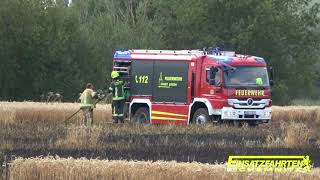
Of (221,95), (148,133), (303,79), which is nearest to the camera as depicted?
(148,133)

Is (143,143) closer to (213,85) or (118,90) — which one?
(213,85)

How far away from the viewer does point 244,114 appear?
27781 mm

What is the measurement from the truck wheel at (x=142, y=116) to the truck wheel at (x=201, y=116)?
6.90 feet

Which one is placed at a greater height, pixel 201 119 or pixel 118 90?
pixel 118 90

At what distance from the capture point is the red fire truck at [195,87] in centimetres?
2761

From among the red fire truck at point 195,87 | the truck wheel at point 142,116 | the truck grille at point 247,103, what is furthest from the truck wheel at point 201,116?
the truck wheel at point 142,116

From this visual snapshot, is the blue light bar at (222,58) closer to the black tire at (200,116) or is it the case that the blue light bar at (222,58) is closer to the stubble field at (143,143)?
the black tire at (200,116)

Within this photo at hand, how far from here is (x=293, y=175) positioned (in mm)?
11922

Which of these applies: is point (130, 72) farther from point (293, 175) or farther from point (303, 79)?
point (303, 79)

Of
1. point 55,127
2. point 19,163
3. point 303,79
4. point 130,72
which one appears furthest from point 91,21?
point 19,163

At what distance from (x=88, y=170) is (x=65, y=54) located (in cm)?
4101

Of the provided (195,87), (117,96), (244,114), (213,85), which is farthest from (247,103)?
(117,96)

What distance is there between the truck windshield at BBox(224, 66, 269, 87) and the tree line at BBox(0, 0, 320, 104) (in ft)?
83.3

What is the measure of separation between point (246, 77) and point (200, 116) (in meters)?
Result: 2.28
